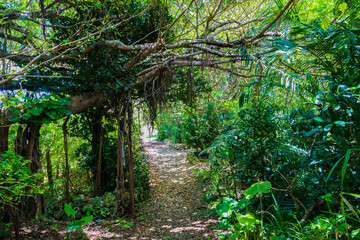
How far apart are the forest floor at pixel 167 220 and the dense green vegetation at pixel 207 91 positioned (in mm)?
287

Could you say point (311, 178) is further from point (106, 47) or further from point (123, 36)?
point (123, 36)

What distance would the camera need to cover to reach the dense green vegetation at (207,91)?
62.8 inches

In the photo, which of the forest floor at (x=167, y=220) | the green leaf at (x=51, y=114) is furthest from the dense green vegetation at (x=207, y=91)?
the forest floor at (x=167, y=220)

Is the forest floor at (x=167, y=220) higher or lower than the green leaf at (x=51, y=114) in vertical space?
lower

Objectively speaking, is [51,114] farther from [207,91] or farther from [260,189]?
[207,91]

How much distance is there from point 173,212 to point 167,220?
358mm

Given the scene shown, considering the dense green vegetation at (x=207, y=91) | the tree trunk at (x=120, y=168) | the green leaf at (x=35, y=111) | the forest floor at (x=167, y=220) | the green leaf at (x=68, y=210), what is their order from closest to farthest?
the dense green vegetation at (x=207, y=91) < the green leaf at (x=68, y=210) < the green leaf at (x=35, y=111) < the forest floor at (x=167, y=220) < the tree trunk at (x=120, y=168)

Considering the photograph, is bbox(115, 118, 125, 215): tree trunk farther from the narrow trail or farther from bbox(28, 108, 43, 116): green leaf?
bbox(28, 108, 43, 116): green leaf

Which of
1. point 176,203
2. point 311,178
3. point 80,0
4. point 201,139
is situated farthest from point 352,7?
point 201,139

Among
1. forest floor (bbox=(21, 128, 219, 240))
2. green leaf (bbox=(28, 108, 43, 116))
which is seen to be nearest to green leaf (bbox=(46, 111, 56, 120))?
green leaf (bbox=(28, 108, 43, 116))

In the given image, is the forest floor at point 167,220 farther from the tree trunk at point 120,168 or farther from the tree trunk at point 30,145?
the tree trunk at point 30,145

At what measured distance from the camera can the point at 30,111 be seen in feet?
8.32

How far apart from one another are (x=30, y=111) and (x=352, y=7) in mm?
3715

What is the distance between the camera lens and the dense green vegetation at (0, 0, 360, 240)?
1.60 m
